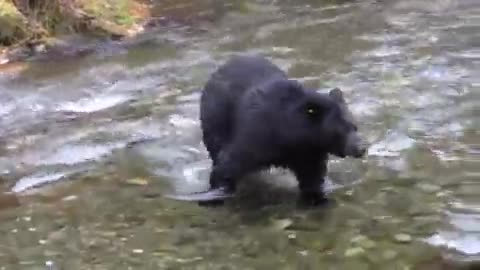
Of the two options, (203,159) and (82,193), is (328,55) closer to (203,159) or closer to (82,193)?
(203,159)

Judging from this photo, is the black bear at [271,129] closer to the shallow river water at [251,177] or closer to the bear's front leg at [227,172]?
the bear's front leg at [227,172]

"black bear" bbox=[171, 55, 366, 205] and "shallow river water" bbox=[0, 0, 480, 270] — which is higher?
"black bear" bbox=[171, 55, 366, 205]

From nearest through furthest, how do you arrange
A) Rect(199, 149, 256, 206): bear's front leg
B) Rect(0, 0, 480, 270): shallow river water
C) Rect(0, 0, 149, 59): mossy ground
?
Rect(0, 0, 480, 270): shallow river water
Rect(199, 149, 256, 206): bear's front leg
Rect(0, 0, 149, 59): mossy ground

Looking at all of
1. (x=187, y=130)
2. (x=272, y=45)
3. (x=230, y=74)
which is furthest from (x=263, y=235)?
(x=272, y=45)

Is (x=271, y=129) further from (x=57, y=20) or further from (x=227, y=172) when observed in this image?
(x=57, y=20)

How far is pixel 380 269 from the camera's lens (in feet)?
16.6

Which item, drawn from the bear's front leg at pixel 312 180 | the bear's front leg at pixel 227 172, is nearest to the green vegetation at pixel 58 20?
the bear's front leg at pixel 227 172

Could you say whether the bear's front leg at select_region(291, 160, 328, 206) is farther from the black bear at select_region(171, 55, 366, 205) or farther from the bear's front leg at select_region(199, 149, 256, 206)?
the bear's front leg at select_region(199, 149, 256, 206)

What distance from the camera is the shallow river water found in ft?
18.3

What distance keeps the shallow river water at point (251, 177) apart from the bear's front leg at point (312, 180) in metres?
0.10

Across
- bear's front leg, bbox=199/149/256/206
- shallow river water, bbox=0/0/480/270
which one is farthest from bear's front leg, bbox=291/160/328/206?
bear's front leg, bbox=199/149/256/206

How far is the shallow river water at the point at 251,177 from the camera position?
18.3 ft

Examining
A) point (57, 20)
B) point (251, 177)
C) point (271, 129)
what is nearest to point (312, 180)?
point (271, 129)

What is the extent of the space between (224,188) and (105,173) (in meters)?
1.17
